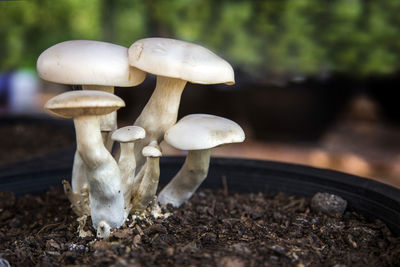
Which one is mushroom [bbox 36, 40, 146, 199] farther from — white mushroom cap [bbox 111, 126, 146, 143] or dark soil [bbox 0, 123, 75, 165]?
dark soil [bbox 0, 123, 75, 165]

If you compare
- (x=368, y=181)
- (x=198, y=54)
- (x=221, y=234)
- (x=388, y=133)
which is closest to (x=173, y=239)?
(x=221, y=234)

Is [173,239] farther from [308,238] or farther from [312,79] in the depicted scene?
[312,79]

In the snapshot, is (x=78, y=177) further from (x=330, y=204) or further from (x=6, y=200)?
(x=330, y=204)

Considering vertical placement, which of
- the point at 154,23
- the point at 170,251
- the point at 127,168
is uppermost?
the point at 154,23

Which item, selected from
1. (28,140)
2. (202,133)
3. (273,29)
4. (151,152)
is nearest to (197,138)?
(202,133)

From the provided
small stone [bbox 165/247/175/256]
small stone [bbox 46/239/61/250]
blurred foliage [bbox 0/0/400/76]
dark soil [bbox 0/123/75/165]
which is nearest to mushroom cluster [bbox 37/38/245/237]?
small stone [bbox 46/239/61/250]

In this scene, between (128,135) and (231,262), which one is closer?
(231,262)
